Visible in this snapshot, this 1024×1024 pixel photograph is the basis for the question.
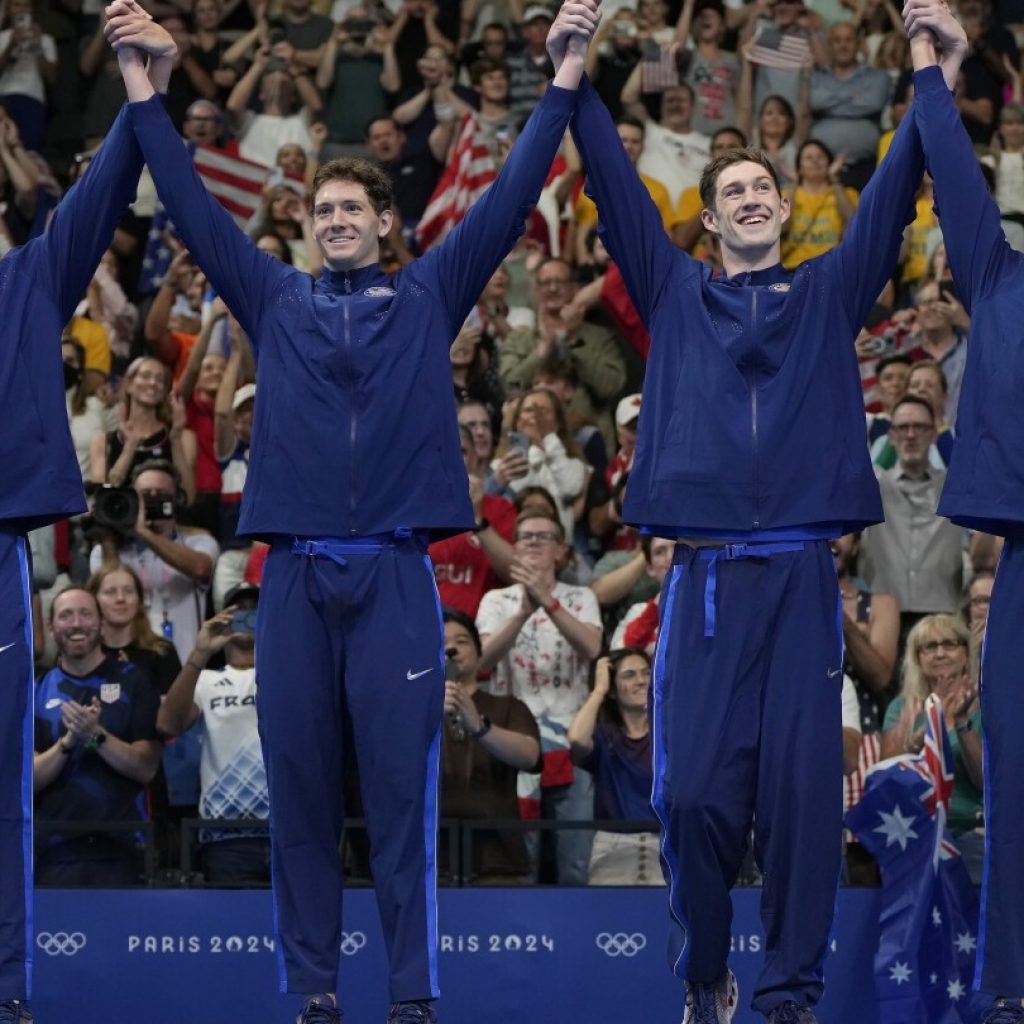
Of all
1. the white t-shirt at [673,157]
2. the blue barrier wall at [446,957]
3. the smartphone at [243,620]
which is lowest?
the blue barrier wall at [446,957]

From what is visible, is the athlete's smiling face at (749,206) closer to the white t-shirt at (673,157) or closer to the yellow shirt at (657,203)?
the yellow shirt at (657,203)

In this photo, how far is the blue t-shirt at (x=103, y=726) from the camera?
8.60 metres

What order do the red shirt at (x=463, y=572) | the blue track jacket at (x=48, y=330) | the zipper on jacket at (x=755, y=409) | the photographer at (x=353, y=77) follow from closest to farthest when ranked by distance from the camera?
the zipper on jacket at (x=755, y=409) → the blue track jacket at (x=48, y=330) → the red shirt at (x=463, y=572) → the photographer at (x=353, y=77)

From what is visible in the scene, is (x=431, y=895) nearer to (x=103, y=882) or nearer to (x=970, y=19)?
(x=103, y=882)

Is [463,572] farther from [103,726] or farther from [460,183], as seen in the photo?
[460,183]

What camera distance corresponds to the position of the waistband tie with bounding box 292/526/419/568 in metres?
6.41

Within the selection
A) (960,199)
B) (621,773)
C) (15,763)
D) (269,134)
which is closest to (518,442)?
(621,773)

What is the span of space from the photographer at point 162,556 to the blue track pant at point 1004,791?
15.4ft

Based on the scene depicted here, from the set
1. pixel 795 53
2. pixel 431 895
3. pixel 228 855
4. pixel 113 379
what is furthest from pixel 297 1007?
pixel 795 53

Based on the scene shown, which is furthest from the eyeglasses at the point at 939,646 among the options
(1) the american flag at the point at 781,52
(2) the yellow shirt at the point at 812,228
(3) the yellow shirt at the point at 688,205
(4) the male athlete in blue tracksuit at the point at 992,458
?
(1) the american flag at the point at 781,52

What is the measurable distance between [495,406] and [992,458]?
5377 mm

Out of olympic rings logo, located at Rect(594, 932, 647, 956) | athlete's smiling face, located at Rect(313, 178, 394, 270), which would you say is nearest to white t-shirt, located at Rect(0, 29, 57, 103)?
athlete's smiling face, located at Rect(313, 178, 394, 270)

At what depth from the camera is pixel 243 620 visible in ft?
30.1

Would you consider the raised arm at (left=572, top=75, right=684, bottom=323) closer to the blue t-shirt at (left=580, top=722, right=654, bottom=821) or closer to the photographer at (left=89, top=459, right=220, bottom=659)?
the blue t-shirt at (left=580, top=722, right=654, bottom=821)
